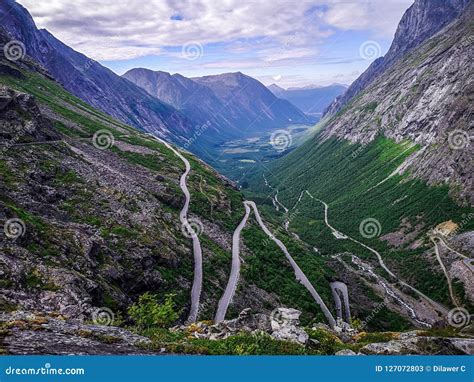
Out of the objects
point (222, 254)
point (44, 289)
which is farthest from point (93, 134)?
point (44, 289)

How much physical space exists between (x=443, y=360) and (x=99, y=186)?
7295cm

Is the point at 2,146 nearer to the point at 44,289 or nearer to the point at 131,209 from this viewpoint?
the point at 131,209
